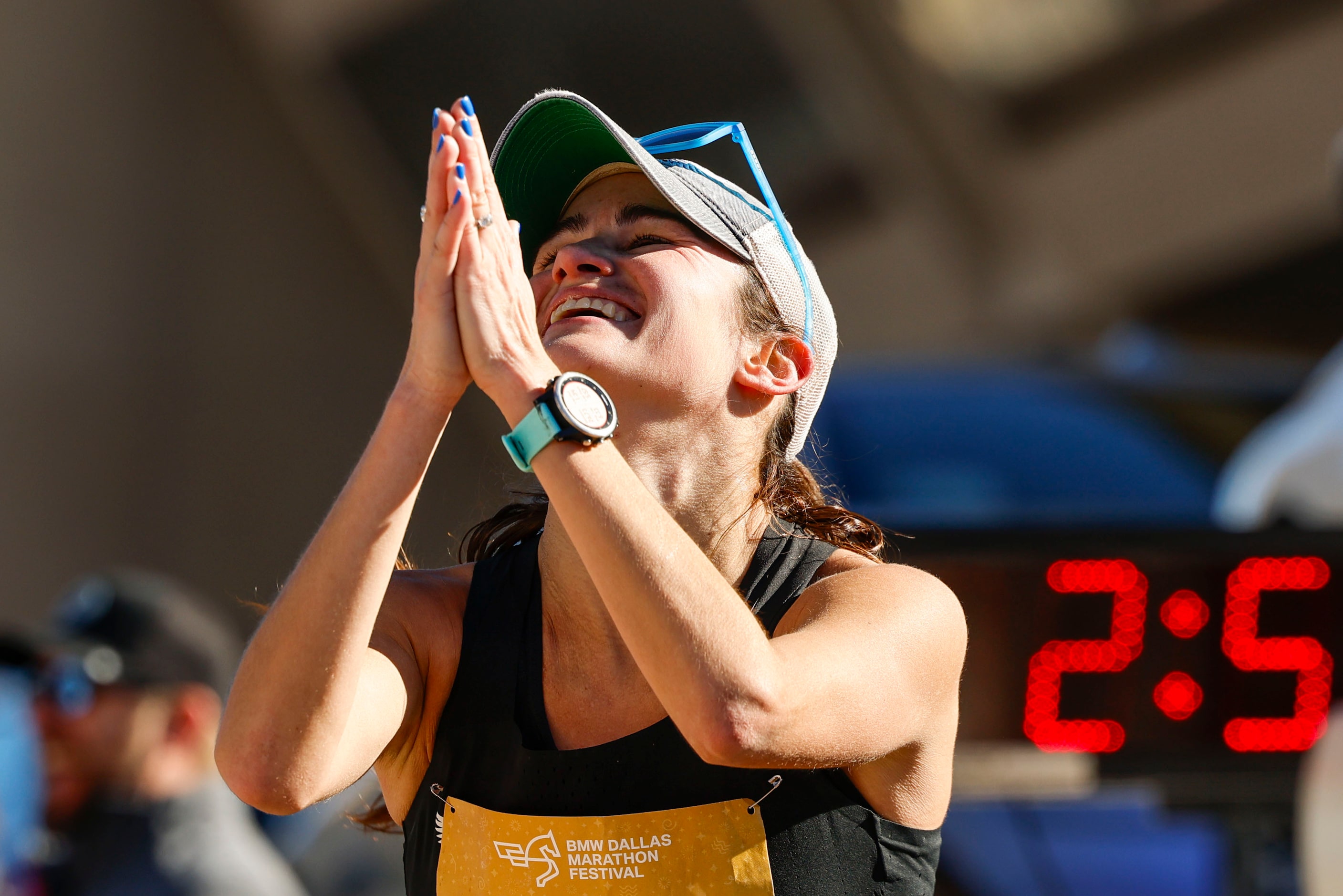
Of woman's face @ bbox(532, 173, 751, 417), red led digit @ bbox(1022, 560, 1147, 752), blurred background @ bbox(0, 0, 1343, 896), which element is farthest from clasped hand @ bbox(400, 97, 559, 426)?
blurred background @ bbox(0, 0, 1343, 896)

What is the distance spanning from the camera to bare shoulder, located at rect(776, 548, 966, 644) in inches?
58.5

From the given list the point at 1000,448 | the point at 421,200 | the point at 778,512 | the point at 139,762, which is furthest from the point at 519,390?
the point at 421,200

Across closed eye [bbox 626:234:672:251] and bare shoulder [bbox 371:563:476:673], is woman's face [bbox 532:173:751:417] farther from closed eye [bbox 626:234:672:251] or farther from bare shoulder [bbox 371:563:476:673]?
bare shoulder [bbox 371:563:476:673]

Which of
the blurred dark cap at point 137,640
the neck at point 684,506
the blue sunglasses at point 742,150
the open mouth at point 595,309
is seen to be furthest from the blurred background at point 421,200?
the open mouth at point 595,309

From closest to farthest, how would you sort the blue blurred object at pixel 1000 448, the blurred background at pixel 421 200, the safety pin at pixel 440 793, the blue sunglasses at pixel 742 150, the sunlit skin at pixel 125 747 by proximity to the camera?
the safety pin at pixel 440 793, the blue sunglasses at pixel 742 150, the sunlit skin at pixel 125 747, the blue blurred object at pixel 1000 448, the blurred background at pixel 421 200

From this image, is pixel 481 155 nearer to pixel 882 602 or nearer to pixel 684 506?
pixel 684 506

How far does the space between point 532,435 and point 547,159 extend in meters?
0.52

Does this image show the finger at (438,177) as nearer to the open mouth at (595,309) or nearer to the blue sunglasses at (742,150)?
the open mouth at (595,309)

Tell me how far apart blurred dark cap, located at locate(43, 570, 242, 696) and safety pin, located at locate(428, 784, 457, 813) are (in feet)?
7.26

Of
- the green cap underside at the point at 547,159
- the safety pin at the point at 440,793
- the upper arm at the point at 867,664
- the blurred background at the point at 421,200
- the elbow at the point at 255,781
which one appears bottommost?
the upper arm at the point at 867,664

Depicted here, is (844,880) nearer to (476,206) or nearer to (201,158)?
(476,206)

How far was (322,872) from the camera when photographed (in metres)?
3.86

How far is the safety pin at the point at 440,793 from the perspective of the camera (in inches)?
60.6

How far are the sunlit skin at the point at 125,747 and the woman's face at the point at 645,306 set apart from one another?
229 centimetres
